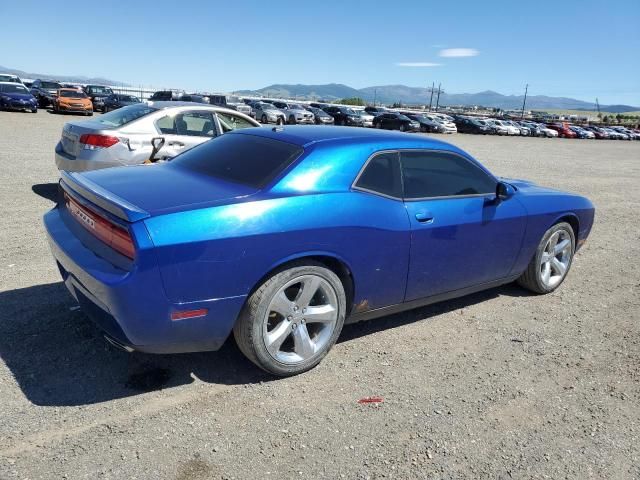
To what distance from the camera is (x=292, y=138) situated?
12.5 ft

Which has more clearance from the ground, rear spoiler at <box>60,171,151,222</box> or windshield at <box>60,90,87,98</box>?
rear spoiler at <box>60,171,151,222</box>

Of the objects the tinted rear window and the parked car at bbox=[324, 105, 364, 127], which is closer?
A: the tinted rear window

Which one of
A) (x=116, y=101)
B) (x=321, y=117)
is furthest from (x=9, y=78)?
(x=321, y=117)

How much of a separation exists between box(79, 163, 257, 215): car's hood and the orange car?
27.5 m

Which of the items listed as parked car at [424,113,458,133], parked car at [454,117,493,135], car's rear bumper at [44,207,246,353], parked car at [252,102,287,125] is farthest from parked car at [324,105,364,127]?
car's rear bumper at [44,207,246,353]

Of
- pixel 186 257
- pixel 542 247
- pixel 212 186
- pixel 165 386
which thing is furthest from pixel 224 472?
pixel 542 247

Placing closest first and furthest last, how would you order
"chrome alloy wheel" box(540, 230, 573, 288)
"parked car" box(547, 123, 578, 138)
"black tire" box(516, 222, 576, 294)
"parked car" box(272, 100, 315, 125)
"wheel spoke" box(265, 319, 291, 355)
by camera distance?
"wheel spoke" box(265, 319, 291, 355), "black tire" box(516, 222, 576, 294), "chrome alloy wheel" box(540, 230, 573, 288), "parked car" box(272, 100, 315, 125), "parked car" box(547, 123, 578, 138)

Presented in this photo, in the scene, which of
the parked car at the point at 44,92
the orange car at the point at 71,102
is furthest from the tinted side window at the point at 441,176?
the parked car at the point at 44,92

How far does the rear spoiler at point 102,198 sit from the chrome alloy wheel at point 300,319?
926mm

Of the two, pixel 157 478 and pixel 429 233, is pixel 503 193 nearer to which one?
pixel 429 233

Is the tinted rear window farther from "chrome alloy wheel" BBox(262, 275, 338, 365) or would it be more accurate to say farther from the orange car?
the orange car

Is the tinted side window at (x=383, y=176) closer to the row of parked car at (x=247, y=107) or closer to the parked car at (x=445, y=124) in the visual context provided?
the row of parked car at (x=247, y=107)

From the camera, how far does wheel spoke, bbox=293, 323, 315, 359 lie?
3.36 meters

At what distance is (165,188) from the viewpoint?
331cm
